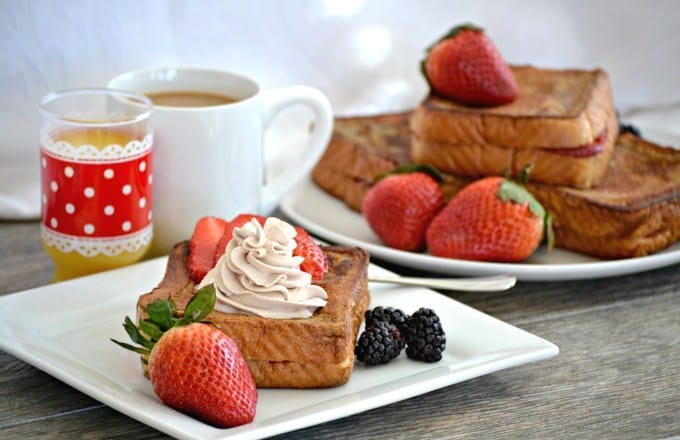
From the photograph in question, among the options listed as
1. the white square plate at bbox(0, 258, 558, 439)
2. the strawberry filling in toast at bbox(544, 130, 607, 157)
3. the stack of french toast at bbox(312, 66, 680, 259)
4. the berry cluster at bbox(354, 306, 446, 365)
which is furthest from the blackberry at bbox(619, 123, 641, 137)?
the berry cluster at bbox(354, 306, 446, 365)

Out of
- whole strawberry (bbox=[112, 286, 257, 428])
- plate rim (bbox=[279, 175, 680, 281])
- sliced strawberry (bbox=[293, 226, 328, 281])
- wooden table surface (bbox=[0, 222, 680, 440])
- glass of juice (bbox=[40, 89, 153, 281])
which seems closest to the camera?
whole strawberry (bbox=[112, 286, 257, 428])

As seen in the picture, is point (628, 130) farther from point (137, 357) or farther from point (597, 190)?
point (137, 357)

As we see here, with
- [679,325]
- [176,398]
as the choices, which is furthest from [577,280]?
[176,398]

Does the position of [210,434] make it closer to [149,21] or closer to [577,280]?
[577,280]

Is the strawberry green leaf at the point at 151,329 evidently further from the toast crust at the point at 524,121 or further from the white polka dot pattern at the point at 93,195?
the toast crust at the point at 524,121

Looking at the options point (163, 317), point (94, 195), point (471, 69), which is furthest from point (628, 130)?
point (163, 317)

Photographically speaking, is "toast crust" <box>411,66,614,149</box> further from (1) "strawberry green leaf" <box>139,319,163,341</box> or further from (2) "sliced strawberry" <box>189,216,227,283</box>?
(1) "strawberry green leaf" <box>139,319,163,341</box>
